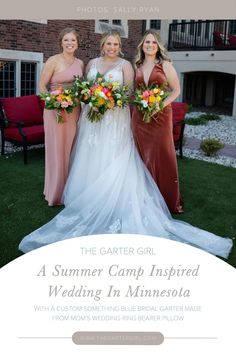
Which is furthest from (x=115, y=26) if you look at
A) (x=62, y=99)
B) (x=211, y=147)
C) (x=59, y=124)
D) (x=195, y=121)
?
(x=195, y=121)

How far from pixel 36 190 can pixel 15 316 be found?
11.7 feet

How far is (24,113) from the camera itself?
7.13 metres

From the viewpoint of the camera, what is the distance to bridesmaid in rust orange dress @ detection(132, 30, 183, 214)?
3.68m

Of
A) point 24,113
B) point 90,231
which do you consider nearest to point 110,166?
point 90,231

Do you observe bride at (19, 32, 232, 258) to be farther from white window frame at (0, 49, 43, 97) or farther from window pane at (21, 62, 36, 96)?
window pane at (21, 62, 36, 96)

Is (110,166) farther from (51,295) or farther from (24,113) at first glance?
(24,113)

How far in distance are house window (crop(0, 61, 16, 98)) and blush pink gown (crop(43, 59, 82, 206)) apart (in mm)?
5597

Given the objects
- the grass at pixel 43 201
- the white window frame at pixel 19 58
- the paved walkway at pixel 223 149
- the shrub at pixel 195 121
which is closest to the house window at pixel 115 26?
the grass at pixel 43 201

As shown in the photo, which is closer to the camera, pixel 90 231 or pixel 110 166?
pixel 90 231

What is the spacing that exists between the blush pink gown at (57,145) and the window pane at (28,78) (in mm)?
5914

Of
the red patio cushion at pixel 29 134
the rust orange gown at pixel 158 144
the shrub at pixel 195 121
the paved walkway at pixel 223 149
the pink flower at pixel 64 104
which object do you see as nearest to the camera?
the pink flower at pixel 64 104

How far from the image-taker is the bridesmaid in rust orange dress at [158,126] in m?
3.68

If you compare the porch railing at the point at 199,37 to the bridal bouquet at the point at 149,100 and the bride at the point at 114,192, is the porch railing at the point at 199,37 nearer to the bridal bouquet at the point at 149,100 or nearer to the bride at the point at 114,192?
the bride at the point at 114,192
